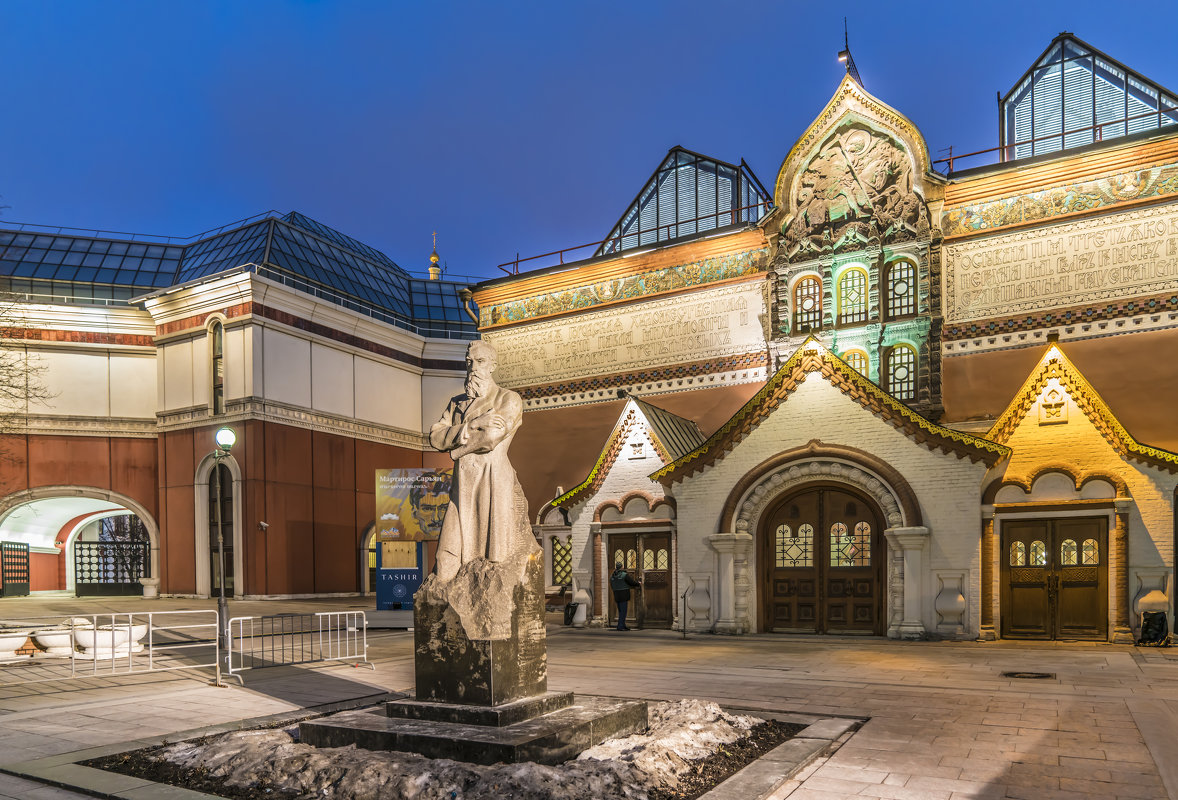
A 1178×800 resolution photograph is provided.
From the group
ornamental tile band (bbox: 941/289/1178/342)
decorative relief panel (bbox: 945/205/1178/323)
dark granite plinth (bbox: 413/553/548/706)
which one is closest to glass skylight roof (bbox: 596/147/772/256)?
decorative relief panel (bbox: 945/205/1178/323)

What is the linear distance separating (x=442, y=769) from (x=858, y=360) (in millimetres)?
17771

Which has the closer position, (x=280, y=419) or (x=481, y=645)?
(x=481, y=645)

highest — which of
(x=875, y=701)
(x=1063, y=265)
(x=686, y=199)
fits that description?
(x=686, y=199)

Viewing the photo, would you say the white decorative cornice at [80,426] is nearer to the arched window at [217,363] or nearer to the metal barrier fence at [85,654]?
the arched window at [217,363]

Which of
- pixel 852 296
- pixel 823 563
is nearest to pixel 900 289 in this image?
pixel 852 296

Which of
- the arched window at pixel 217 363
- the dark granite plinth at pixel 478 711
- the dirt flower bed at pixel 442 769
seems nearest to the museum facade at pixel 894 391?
the arched window at pixel 217 363

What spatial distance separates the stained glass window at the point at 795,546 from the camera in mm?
18344

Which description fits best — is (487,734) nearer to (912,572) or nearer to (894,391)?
(912,572)

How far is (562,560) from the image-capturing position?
80.9 feet

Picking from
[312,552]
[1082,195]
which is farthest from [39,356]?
[1082,195]

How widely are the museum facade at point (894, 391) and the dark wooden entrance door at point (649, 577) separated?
0.06 m

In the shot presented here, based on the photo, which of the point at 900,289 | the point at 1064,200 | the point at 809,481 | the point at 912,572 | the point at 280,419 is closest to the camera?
the point at 912,572

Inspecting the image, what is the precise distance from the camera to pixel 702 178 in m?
30.7

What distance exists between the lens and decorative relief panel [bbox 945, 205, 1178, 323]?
62.5ft
